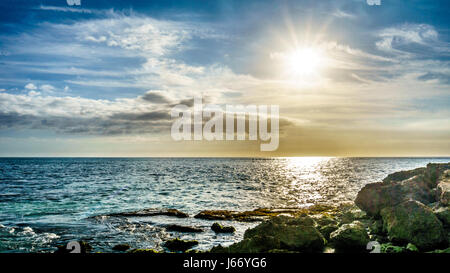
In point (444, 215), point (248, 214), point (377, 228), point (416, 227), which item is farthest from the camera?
point (248, 214)

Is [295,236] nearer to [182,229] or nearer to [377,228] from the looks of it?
[377,228]

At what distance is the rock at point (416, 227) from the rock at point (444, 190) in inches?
104

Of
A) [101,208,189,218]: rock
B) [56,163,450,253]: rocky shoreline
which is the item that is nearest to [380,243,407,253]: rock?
[56,163,450,253]: rocky shoreline

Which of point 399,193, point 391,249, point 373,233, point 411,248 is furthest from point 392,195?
point 391,249

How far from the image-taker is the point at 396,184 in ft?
66.8

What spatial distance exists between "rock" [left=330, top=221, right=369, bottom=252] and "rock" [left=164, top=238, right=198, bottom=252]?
24.3 ft

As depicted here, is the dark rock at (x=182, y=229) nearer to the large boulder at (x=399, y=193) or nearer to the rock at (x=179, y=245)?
the rock at (x=179, y=245)

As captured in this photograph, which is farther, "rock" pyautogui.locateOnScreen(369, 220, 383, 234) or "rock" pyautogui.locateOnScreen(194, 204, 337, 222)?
"rock" pyautogui.locateOnScreen(194, 204, 337, 222)

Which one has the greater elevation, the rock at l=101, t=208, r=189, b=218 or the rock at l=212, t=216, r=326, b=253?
the rock at l=212, t=216, r=326, b=253

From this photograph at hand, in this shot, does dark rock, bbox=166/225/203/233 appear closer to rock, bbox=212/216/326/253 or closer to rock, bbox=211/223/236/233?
rock, bbox=211/223/236/233

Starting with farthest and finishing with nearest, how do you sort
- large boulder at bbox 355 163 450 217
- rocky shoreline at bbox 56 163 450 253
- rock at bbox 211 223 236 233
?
rock at bbox 211 223 236 233 < large boulder at bbox 355 163 450 217 < rocky shoreline at bbox 56 163 450 253

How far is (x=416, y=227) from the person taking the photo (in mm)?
13523

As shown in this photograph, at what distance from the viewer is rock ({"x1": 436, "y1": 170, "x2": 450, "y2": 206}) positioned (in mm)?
15666

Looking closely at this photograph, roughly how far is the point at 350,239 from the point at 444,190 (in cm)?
701
